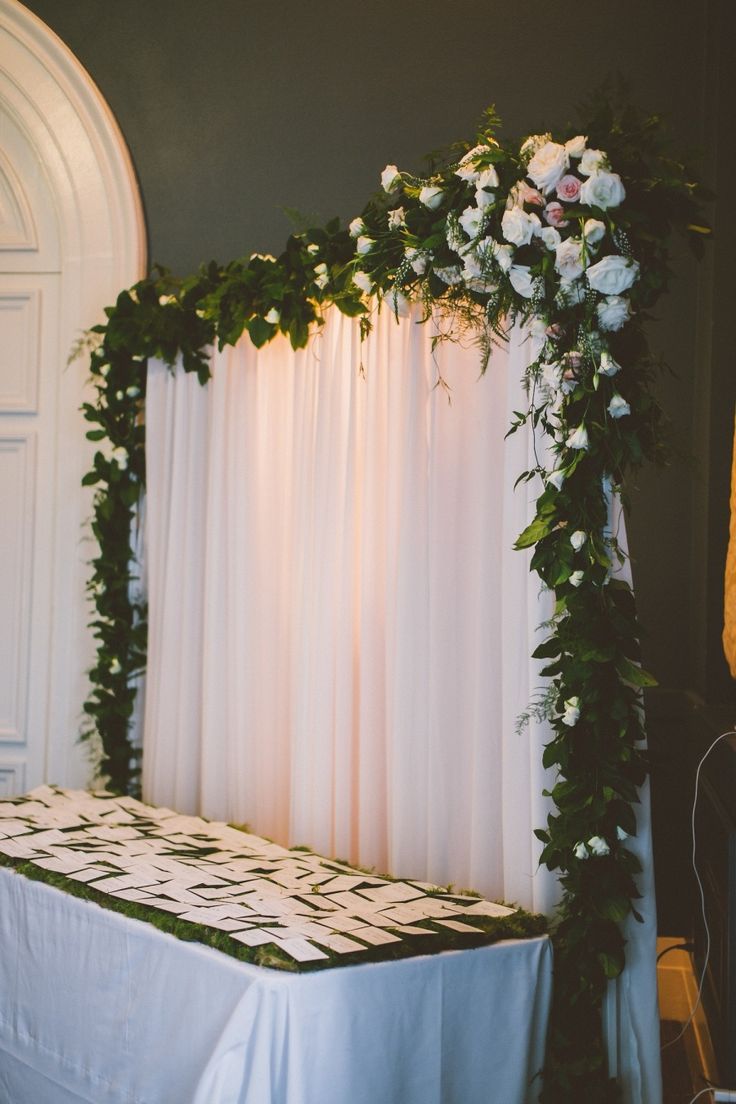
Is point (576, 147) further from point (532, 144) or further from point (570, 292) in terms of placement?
point (570, 292)

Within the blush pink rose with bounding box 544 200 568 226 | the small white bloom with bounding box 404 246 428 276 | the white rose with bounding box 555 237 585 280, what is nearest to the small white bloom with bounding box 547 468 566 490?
the white rose with bounding box 555 237 585 280

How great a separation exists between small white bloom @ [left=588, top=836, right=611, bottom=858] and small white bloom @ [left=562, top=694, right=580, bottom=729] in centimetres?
28

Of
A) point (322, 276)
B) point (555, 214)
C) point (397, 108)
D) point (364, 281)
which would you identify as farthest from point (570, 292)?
point (397, 108)

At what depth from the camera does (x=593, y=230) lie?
8.62 feet

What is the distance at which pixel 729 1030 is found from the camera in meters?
2.65

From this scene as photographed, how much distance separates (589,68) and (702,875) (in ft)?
9.82

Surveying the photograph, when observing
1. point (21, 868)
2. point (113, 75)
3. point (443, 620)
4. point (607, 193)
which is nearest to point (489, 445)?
point (443, 620)

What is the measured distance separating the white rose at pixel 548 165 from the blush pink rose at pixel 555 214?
0.04 meters

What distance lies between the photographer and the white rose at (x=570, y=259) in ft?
8.72

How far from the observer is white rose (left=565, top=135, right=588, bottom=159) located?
2.67 metres

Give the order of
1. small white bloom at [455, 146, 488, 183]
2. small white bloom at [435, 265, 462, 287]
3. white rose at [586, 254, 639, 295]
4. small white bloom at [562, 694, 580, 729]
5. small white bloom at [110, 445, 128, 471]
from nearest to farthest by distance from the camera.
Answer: white rose at [586, 254, 639, 295]
small white bloom at [562, 694, 580, 729]
small white bloom at [455, 146, 488, 183]
small white bloom at [435, 265, 462, 287]
small white bloom at [110, 445, 128, 471]

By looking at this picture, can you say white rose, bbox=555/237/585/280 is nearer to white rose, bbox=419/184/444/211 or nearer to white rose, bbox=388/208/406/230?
white rose, bbox=419/184/444/211

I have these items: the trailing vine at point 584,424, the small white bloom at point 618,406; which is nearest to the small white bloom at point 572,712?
the trailing vine at point 584,424

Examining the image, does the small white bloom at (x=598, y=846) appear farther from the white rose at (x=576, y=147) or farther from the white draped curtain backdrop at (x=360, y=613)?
the white rose at (x=576, y=147)
